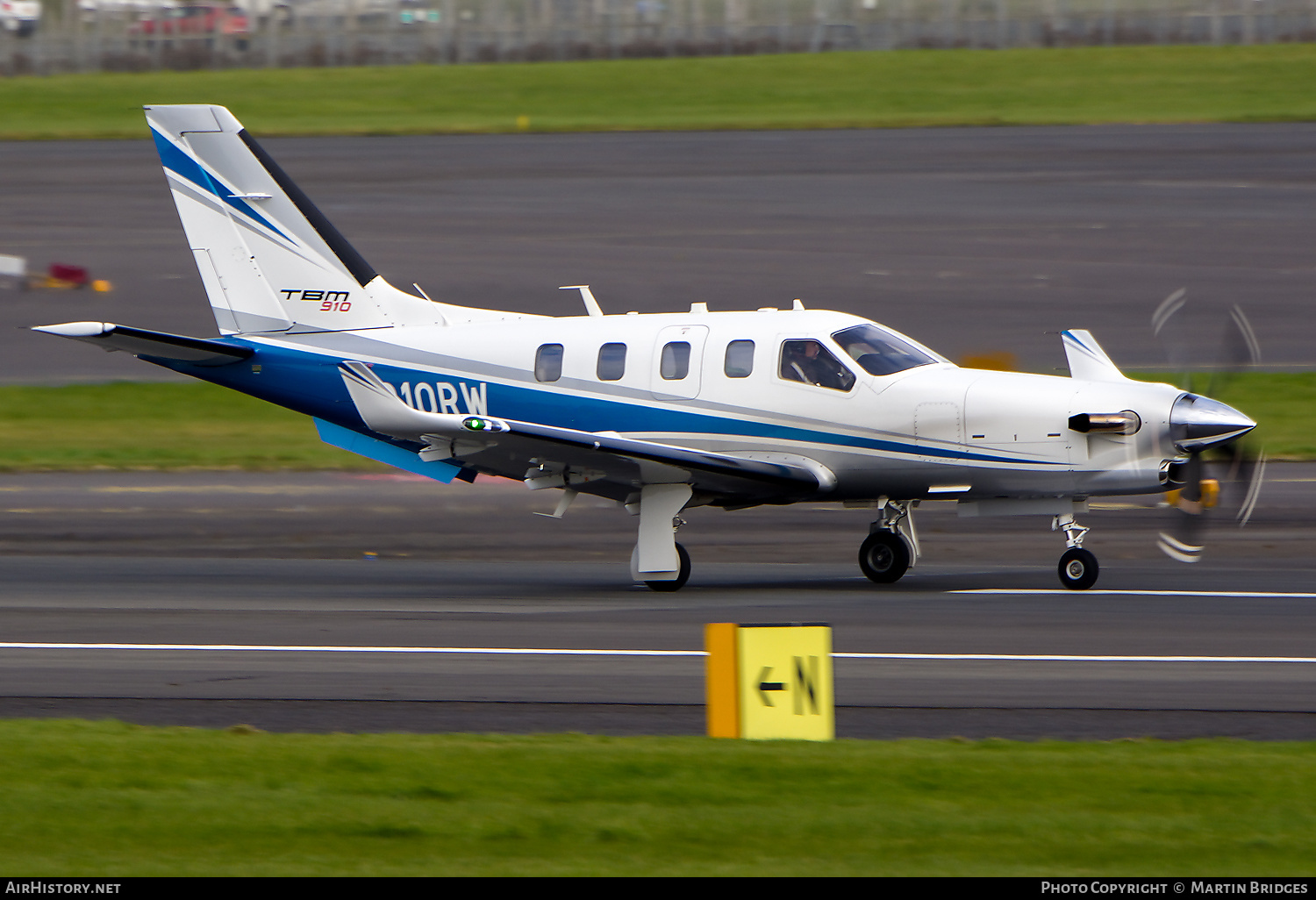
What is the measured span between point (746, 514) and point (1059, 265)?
13.5m

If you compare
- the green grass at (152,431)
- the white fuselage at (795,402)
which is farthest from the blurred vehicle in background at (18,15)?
the white fuselage at (795,402)

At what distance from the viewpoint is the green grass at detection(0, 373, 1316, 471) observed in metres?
22.9

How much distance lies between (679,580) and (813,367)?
2.33 metres

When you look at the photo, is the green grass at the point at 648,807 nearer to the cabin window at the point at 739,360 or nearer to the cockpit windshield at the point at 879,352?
the cockpit windshield at the point at 879,352

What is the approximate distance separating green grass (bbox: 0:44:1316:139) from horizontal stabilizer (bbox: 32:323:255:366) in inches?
1101

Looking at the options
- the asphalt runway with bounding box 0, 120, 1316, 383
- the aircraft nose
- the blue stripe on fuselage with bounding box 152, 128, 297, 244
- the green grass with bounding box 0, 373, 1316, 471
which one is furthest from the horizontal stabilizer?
the asphalt runway with bounding box 0, 120, 1316, 383

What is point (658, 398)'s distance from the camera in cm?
1524

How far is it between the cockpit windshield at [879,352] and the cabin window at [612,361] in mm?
2046

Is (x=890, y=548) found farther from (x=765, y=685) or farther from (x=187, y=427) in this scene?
(x=187, y=427)

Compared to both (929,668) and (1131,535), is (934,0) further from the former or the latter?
(929,668)

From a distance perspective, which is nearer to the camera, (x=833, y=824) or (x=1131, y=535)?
(x=833, y=824)

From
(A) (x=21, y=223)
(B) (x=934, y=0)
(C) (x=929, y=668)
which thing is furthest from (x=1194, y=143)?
(C) (x=929, y=668)

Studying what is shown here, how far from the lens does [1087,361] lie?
14.6m

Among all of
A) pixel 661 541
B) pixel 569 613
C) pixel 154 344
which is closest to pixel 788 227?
pixel 661 541
